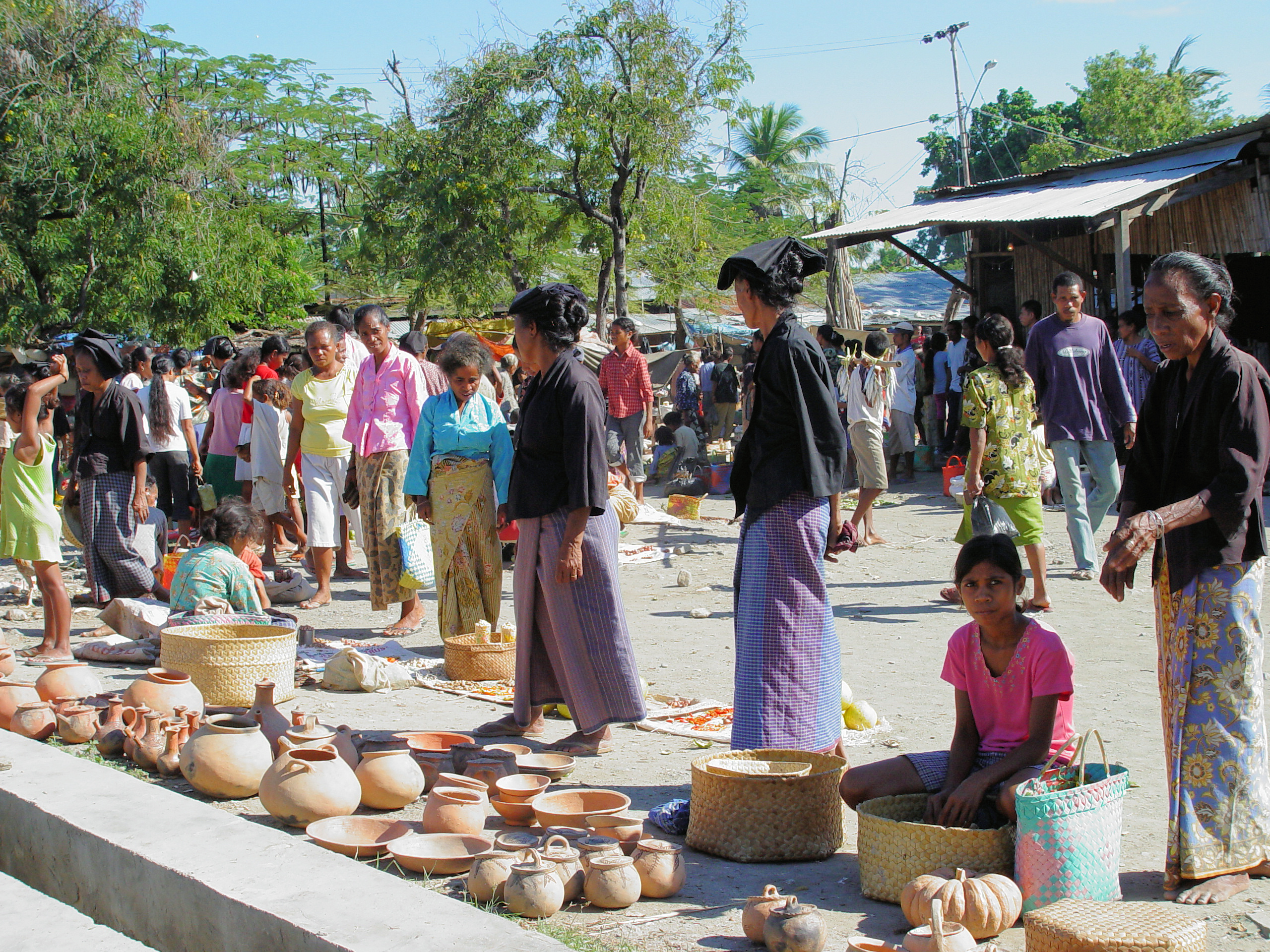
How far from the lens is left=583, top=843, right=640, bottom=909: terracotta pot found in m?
3.25

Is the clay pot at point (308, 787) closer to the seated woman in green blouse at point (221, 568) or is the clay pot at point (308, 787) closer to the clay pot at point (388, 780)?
the clay pot at point (388, 780)

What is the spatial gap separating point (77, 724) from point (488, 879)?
2.69m

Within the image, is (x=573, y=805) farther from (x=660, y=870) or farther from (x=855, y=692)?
(x=855, y=692)

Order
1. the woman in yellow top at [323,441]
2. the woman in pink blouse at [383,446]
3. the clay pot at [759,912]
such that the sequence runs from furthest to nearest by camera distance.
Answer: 1. the woman in yellow top at [323,441]
2. the woman in pink blouse at [383,446]
3. the clay pot at [759,912]

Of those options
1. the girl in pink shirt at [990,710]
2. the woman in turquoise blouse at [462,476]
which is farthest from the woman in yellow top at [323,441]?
the girl in pink shirt at [990,710]

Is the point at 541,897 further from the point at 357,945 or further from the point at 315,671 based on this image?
the point at 315,671

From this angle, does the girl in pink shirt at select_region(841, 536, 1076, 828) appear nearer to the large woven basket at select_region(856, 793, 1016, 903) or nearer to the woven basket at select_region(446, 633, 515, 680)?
the large woven basket at select_region(856, 793, 1016, 903)

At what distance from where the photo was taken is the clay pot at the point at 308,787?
12.8 feet

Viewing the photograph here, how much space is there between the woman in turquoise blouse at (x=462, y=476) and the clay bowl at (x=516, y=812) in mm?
2236

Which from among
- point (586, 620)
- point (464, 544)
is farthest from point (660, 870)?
point (464, 544)

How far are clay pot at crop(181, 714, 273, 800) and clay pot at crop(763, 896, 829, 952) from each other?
222 cm

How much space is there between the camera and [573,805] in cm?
385

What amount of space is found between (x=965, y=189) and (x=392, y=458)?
10.6 meters

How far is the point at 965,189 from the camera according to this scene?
1520cm
